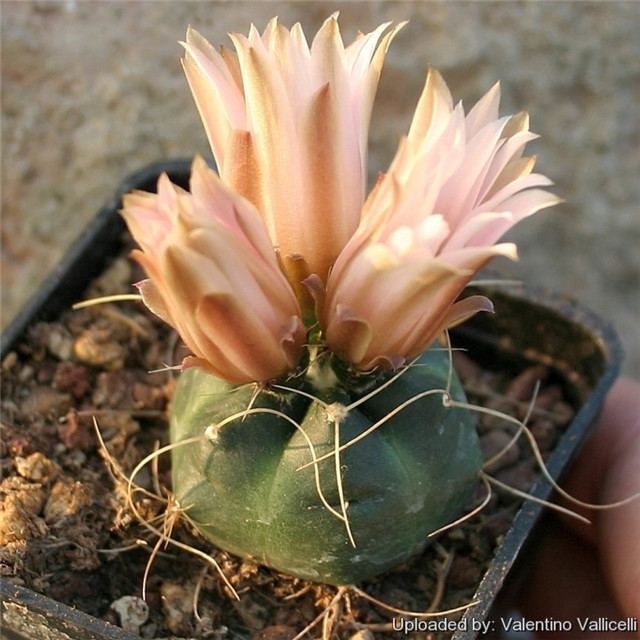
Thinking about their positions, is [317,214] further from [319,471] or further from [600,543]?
[600,543]

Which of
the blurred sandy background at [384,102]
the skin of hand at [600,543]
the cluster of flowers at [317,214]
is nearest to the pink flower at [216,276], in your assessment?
the cluster of flowers at [317,214]

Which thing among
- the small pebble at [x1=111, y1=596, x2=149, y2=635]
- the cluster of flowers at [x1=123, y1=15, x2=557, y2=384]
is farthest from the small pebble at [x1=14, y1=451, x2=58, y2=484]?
the cluster of flowers at [x1=123, y1=15, x2=557, y2=384]

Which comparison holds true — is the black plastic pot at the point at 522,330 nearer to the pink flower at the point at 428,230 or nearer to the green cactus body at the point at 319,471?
the green cactus body at the point at 319,471

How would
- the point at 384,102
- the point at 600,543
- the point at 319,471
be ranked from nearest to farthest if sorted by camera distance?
the point at 319,471, the point at 600,543, the point at 384,102

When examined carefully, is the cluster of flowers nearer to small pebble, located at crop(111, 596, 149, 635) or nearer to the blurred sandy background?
small pebble, located at crop(111, 596, 149, 635)

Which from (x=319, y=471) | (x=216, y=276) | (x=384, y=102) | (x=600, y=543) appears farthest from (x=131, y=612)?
(x=384, y=102)

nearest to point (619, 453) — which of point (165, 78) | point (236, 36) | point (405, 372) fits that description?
point (405, 372)

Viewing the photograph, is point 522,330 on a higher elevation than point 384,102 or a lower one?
lower
